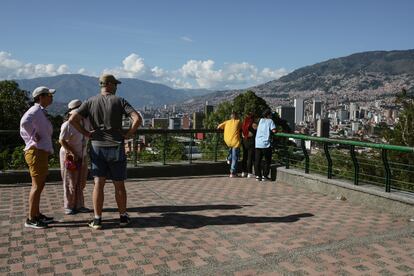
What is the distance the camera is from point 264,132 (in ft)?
33.1

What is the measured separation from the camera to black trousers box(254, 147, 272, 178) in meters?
10.2

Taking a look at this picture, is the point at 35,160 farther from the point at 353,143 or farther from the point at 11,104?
the point at 11,104

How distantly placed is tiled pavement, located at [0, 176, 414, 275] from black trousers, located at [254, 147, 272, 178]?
2.02 meters

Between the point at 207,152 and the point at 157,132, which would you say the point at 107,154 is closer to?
the point at 157,132

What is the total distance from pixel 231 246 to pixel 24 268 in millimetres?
2359

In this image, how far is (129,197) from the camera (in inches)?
323

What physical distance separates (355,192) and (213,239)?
3549 mm

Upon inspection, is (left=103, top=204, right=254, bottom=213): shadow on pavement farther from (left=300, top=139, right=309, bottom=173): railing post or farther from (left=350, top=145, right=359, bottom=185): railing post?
(left=300, top=139, right=309, bottom=173): railing post

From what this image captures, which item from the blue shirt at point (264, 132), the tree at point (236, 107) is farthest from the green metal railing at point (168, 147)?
the tree at point (236, 107)

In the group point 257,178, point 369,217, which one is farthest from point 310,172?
point 369,217

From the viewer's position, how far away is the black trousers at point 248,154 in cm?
1068

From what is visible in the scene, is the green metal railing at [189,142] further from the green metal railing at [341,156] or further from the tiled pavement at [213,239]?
the tiled pavement at [213,239]

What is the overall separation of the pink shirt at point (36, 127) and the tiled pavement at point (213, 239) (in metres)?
1.16

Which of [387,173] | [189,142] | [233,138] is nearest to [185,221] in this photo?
[387,173]
